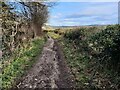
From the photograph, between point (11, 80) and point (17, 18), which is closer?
point (11, 80)

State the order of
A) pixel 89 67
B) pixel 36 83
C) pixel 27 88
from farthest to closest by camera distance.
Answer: pixel 89 67 → pixel 36 83 → pixel 27 88

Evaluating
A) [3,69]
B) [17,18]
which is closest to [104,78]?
[3,69]

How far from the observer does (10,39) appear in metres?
19.4

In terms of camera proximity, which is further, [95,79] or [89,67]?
[89,67]

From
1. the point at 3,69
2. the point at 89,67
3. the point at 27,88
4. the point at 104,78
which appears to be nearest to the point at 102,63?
the point at 89,67

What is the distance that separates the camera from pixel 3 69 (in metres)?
15.3

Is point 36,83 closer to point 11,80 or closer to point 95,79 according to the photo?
point 11,80

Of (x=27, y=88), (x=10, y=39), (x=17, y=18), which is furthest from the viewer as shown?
(x=17, y=18)

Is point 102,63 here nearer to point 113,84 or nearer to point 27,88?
point 113,84

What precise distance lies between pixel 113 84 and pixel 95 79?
1.50 meters

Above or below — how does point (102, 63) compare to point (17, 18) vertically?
below

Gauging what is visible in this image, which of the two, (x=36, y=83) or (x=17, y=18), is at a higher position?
(x=17, y=18)

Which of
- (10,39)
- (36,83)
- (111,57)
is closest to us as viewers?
(36,83)

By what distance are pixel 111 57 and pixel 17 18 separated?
9.92 metres
